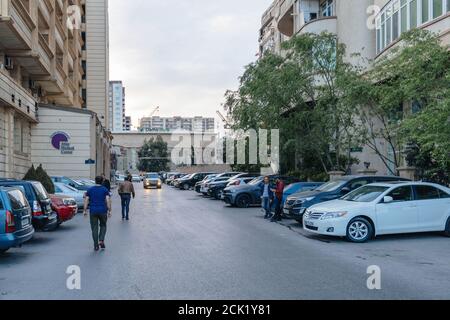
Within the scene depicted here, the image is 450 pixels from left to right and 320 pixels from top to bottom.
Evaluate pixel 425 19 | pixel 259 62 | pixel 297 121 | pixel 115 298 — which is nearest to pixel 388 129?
pixel 425 19

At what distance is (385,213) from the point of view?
13680 millimetres

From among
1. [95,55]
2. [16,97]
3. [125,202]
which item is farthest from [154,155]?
[125,202]

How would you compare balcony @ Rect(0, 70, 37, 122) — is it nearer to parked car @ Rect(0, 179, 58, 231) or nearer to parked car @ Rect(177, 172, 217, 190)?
parked car @ Rect(0, 179, 58, 231)

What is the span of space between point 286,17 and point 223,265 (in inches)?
1452

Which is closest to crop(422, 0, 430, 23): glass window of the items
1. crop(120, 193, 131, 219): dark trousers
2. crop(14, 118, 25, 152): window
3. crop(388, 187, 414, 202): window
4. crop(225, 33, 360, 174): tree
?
crop(225, 33, 360, 174): tree

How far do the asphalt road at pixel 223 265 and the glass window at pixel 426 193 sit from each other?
3.52 feet

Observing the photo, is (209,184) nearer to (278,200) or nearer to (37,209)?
(278,200)

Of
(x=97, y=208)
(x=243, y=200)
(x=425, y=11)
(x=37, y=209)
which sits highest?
(x=425, y=11)

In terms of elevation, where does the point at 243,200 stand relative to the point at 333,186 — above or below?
below

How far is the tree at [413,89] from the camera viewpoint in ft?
53.8

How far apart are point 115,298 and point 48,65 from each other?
30886mm

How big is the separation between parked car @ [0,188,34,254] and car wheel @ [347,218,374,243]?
7.50 meters

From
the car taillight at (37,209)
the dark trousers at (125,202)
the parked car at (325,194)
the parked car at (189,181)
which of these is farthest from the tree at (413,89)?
the parked car at (189,181)

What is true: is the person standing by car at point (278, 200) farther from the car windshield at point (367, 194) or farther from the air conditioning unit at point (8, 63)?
the air conditioning unit at point (8, 63)
